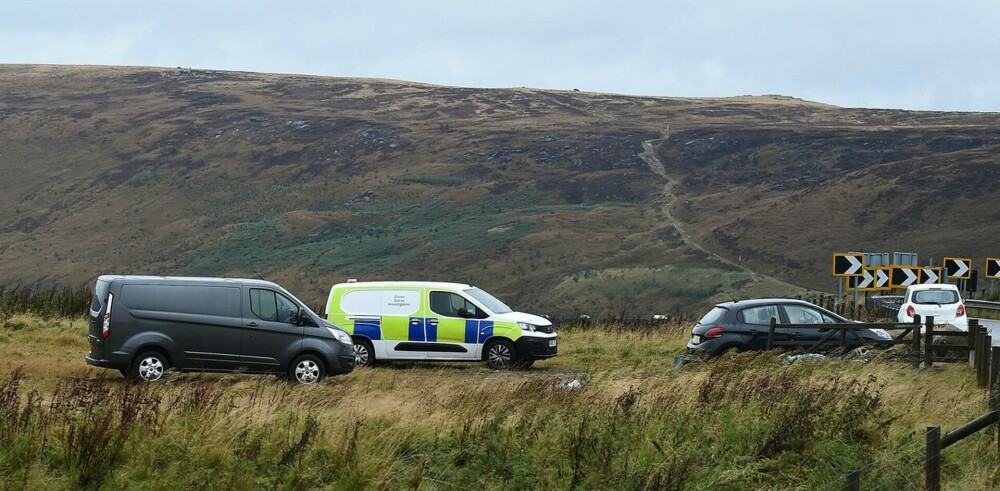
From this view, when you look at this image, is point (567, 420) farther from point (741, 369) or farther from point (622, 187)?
point (622, 187)

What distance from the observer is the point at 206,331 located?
17.4m

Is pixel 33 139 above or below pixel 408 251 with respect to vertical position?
above

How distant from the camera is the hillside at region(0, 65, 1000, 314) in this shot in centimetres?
8138

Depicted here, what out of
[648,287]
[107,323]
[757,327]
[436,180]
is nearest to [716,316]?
[757,327]

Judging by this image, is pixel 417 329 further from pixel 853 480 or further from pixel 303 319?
pixel 853 480

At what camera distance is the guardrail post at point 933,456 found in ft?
28.0

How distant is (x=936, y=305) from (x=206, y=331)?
59.5 ft

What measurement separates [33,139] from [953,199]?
3695 inches

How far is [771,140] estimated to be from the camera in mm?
118812

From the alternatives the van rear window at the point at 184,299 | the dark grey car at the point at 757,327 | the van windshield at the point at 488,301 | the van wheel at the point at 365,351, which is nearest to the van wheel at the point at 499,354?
the van windshield at the point at 488,301

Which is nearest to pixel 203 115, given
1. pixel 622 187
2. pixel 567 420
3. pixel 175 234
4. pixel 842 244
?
pixel 175 234

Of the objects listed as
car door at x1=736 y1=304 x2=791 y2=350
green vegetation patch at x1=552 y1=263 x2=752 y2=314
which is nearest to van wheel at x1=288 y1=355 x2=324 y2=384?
car door at x1=736 y1=304 x2=791 y2=350

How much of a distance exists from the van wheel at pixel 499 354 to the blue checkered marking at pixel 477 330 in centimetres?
21

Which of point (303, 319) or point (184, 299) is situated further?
point (303, 319)
